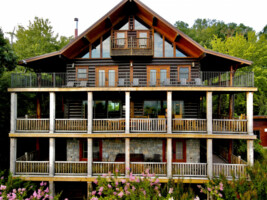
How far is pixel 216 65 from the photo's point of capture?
16141 mm

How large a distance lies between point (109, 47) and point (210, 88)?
9098mm

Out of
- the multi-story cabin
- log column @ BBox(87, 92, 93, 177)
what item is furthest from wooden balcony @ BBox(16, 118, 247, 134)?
log column @ BBox(87, 92, 93, 177)

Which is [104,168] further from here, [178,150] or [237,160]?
[237,160]

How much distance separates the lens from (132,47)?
14.1 metres

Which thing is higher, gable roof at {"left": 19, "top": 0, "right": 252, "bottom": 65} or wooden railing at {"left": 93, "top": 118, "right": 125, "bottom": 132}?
gable roof at {"left": 19, "top": 0, "right": 252, "bottom": 65}

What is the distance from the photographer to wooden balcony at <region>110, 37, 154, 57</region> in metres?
14.1

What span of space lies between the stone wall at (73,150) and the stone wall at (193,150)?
9559 millimetres

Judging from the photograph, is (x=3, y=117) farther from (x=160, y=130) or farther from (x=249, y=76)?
(x=249, y=76)

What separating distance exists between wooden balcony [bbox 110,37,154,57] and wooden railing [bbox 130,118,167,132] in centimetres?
552

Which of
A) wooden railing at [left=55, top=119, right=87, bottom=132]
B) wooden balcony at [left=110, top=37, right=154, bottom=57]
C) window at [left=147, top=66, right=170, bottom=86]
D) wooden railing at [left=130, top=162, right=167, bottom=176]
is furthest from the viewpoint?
window at [left=147, top=66, right=170, bottom=86]

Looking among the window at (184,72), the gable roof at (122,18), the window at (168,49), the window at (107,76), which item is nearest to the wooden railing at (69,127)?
the window at (107,76)

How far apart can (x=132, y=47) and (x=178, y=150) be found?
31.6 ft

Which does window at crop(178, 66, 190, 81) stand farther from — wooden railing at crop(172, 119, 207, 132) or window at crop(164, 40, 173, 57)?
wooden railing at crop(172, 119, 207, 132)

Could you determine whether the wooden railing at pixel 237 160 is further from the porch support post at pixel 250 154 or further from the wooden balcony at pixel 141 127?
the wooden balcony at pixel 141 127
